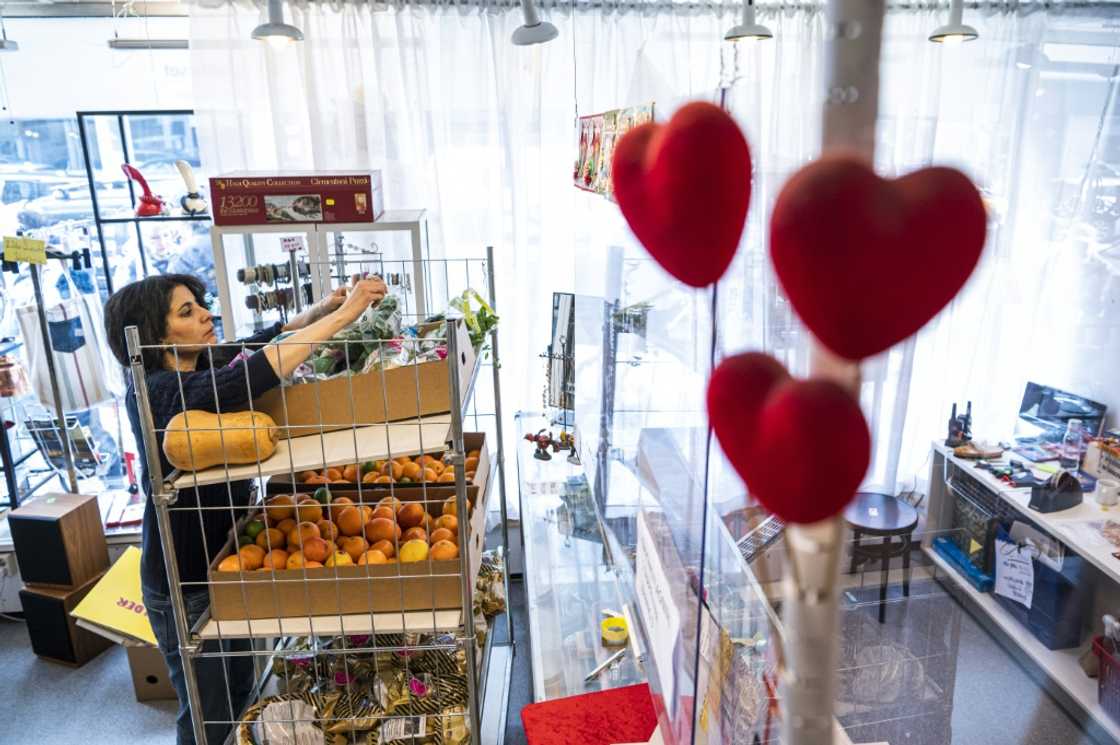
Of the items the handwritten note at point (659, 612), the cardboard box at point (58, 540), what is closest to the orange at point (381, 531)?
the handwritten note at point (659, 612)

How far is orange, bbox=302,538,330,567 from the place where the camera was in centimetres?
162

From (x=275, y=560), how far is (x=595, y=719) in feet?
2.45

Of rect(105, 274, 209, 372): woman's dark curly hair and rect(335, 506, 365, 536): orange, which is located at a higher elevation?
rect(105, 274, 209, 372): woman's dark curly hair

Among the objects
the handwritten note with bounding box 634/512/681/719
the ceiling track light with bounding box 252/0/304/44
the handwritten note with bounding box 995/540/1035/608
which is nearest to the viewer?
the handwritten note with bounding box 634/512/681/719

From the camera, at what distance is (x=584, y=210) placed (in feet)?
11.2

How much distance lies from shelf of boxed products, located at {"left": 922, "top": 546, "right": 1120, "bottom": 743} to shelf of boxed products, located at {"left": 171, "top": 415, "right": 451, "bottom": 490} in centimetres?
253

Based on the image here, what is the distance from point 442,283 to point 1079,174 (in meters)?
2.89

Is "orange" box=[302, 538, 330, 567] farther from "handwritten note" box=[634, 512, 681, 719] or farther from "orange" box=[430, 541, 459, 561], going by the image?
"handwritten note" box=[634, 512, 681, 719]

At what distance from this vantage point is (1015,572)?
3059 mm

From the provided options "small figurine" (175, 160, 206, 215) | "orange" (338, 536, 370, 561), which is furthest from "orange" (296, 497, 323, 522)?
"small figurine" (175, 160, 206, 215)

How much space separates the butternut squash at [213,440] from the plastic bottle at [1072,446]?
3.12m

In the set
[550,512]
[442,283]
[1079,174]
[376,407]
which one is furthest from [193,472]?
[1079,174]

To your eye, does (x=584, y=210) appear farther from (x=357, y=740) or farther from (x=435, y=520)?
(x=357, y=740)

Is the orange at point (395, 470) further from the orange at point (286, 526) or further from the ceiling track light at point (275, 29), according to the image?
the ceiling track light at point (275, 29)
